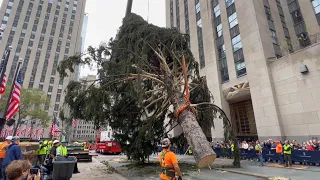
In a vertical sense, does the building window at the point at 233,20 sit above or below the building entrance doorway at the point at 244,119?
above

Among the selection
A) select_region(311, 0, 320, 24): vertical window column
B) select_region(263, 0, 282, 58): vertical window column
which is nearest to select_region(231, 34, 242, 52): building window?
select_region(263, 0, 282, 58): vertical window column

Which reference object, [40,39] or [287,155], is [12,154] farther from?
[40,39]

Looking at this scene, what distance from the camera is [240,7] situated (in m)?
24.9

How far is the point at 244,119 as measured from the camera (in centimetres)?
2447

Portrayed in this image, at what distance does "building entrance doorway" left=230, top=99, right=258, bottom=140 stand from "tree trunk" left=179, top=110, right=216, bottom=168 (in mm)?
17066

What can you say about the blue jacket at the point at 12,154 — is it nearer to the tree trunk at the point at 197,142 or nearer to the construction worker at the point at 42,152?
the construction worker at the point at 42,152

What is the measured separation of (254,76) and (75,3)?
314 ft

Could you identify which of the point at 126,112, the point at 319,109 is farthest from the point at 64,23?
the point at 319,109

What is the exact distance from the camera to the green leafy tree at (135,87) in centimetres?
1102

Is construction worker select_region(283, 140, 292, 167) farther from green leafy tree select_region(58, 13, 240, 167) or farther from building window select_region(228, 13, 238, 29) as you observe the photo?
building window select_region(228, 13, 238, 29)

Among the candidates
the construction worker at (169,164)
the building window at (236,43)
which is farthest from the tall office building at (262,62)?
the construction worker at (169,164)

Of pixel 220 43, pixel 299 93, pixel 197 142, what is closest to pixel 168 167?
pixel 197 142

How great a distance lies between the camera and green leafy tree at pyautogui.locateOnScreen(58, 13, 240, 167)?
1102 cm

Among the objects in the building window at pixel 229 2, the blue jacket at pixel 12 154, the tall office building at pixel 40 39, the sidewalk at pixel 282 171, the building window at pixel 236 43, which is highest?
the tall office building at pixel 40 39
